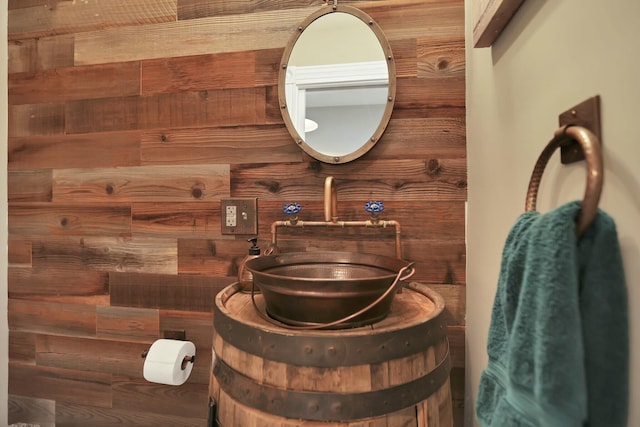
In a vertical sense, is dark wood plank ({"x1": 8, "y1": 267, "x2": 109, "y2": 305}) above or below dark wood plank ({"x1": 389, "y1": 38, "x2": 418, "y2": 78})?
below

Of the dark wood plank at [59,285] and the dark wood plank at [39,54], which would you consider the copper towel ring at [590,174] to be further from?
the dark wood plank at [39,54]

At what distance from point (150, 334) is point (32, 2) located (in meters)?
1.37

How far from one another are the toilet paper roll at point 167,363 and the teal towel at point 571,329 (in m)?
0.96

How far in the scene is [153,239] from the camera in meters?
1.25

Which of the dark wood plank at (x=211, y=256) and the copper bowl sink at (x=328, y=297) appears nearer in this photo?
the copper bowl sink at (x=328, y=297)

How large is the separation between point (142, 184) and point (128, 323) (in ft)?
1.68

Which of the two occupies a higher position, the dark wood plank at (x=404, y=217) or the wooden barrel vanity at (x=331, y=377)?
the dark wood plank at (x=404, y=217)

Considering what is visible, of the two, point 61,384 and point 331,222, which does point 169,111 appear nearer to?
point 331,222

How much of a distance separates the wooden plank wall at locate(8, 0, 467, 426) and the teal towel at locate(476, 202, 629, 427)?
703 millimetres

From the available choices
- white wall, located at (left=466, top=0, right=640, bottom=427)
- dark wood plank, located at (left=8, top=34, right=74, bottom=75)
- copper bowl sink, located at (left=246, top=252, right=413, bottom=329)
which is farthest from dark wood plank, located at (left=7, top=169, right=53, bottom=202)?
white wall, located at (left=466, top=0, right=640, bottom=427)

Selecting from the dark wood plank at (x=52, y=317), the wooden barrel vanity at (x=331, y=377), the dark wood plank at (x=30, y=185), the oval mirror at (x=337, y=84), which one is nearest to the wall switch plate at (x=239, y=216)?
the oval mirror at (x=337, y=84)

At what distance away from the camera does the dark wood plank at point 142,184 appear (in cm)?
121

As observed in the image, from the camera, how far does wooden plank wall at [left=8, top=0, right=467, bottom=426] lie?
43.0 inches

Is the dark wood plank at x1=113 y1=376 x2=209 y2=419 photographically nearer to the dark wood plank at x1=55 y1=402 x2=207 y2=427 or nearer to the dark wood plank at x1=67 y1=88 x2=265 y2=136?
the dark wood plank at x1=55 y1=402 x2=207 y2=427
